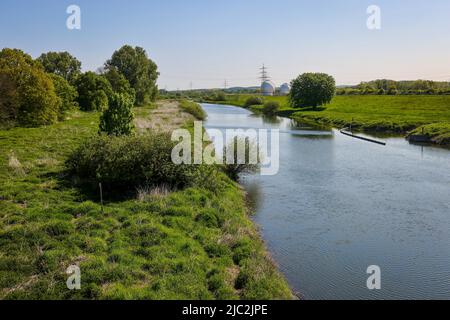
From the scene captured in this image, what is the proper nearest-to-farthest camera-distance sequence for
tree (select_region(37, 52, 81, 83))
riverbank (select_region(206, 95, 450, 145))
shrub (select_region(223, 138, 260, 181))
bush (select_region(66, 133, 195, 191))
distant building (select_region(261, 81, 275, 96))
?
1. bush (select_region(66, 133, 195, 191))
2. shrub (select_region(223, 138, 260, 181))
3. riverbank (select_region(206, 95, 450, 145))
4. tree (select_region(37, 52, 81, 83))
5. distant building (select_region(261, 81, 275, 96))

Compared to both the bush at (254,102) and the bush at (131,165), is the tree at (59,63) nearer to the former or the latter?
the bush at (254,102)

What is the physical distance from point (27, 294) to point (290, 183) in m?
16.8

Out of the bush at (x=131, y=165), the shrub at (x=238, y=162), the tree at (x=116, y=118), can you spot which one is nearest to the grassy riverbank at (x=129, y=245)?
the bush at (x=131, y=165)

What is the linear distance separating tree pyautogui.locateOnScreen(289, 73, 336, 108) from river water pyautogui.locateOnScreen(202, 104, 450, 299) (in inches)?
2189

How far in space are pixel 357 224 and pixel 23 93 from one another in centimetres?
2928

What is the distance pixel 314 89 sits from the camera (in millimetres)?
85500

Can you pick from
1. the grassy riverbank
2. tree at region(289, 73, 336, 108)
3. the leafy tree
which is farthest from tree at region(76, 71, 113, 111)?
the grassy riverbank

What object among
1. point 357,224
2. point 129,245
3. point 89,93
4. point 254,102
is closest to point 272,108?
point 254,102

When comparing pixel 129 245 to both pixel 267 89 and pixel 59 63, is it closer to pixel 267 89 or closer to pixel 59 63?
pixel 59 63

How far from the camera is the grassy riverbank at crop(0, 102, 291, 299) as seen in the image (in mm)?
9328

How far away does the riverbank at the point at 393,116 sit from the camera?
157 ft

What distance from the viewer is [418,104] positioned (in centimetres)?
7450

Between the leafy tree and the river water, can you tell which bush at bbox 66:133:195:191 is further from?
the leafy tree
